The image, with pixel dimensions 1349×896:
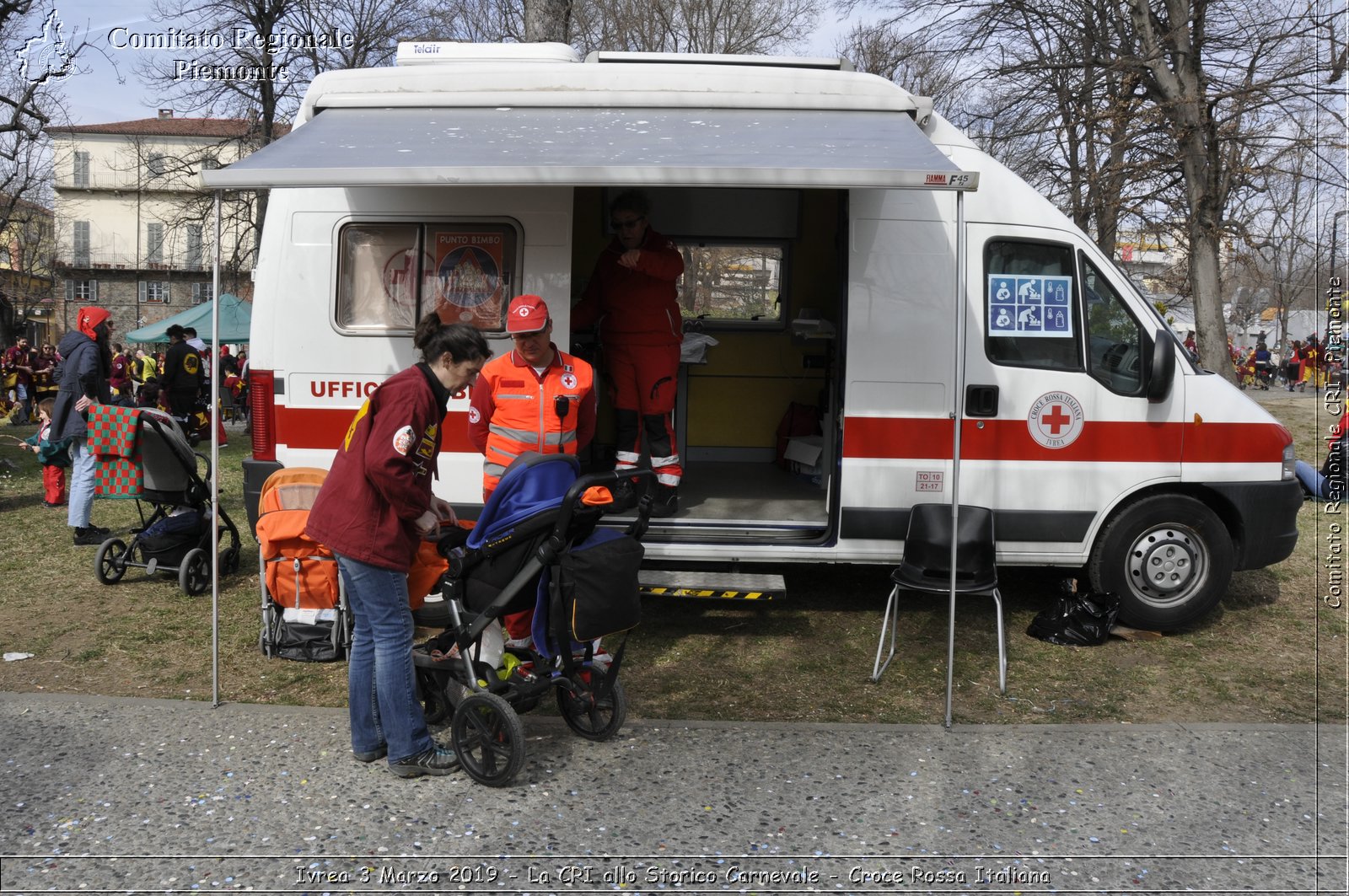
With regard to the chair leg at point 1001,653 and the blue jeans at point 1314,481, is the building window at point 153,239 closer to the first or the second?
the blue jeans at point 1314,481

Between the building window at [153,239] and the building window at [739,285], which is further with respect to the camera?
the building window at [153,239]

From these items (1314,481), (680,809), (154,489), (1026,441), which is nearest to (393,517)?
(680,809)

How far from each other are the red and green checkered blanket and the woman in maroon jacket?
3.60 meters

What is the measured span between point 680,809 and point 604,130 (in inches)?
130

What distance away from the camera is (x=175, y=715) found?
4863 millimetres

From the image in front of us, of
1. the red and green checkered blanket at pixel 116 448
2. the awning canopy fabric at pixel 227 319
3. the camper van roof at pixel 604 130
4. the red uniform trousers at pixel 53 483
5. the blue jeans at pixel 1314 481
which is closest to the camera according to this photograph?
the camper van roof at pixel 604 130

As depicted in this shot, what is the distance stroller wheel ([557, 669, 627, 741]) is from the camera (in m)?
4.55

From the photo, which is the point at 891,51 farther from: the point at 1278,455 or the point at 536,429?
the point at 536,429

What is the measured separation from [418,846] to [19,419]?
19114 mm

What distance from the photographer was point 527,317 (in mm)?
4934

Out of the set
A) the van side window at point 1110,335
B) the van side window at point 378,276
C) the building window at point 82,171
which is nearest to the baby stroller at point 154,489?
the van side window at point 378,276

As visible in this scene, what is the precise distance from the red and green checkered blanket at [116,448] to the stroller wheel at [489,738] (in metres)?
4.00

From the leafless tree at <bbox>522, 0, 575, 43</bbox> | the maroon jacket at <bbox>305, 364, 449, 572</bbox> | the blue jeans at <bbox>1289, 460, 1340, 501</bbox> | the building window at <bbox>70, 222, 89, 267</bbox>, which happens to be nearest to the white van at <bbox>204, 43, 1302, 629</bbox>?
the maroon jacket at <bbox>305, 364, 449, 572</bbox>

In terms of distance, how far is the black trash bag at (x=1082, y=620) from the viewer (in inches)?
244
